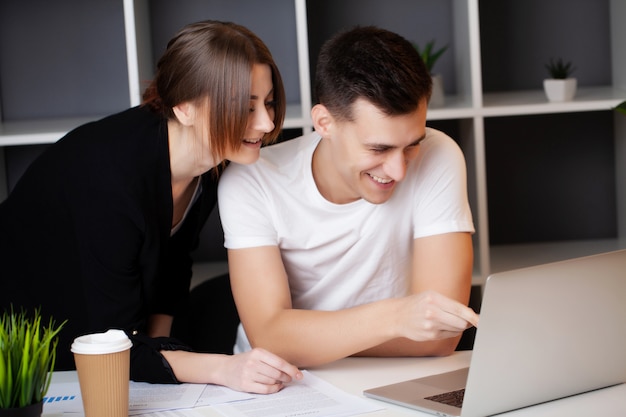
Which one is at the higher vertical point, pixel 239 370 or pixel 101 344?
pixel 101 344

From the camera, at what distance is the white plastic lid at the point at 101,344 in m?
1.21

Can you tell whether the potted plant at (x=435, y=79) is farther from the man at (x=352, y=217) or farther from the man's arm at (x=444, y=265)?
the man's arm at (x=444, y=265)

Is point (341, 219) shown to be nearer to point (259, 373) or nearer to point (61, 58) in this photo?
point (259, 373)

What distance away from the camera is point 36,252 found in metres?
1.95

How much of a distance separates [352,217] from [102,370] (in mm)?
819

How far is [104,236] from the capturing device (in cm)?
172

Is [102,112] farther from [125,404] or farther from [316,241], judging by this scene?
[125,404]

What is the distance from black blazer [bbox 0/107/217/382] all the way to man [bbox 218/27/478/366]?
175 mm

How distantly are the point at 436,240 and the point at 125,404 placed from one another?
0.80m

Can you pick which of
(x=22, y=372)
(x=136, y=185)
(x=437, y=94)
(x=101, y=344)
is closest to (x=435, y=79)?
(x=437, y=94)

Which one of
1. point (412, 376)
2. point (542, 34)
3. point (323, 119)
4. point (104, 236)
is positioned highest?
point (542, 34)

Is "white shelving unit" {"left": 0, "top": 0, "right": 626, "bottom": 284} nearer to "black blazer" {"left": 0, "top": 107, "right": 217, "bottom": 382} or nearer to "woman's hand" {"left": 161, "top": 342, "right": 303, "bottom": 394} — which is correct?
"black blazer" {"left": 0, "top": 107, "right": 217, "bottom": 382}

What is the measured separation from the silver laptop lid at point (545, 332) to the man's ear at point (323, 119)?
0.73 m

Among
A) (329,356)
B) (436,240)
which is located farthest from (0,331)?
(436,240)
